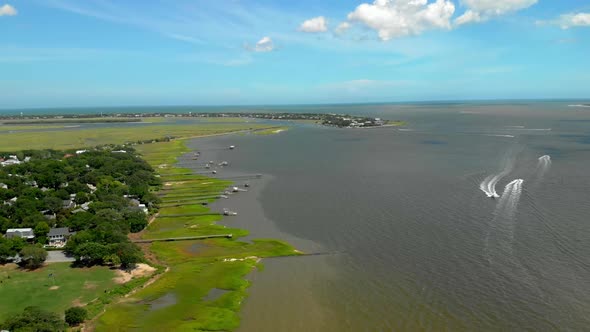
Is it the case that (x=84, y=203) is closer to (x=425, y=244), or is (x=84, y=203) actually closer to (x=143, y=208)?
(x=143, y=208)

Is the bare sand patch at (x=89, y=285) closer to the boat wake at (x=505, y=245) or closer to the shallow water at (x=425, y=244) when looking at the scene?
the shallow water at (x=425, y=244)

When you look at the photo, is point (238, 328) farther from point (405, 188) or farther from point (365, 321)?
point (405, 188)

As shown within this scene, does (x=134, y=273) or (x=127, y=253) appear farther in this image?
A: (x=127, y=253)

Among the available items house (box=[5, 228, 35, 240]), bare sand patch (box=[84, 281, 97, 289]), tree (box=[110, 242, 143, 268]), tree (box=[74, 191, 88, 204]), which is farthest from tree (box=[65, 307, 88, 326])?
tree (box=[74, 191, 88, 204])

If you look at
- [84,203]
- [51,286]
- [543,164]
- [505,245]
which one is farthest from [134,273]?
[543,164]

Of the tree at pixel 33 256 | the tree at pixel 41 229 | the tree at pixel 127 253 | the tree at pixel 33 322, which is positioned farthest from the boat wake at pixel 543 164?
the tree at pixel 41 229

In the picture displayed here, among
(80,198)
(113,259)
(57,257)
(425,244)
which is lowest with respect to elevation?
(57,257)

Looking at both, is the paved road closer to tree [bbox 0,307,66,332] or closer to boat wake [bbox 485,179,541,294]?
tree [bbox 0,307,66,332]
